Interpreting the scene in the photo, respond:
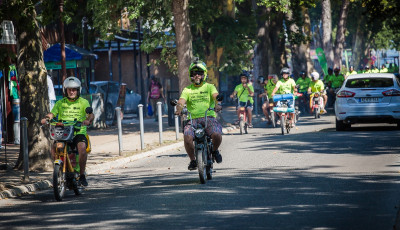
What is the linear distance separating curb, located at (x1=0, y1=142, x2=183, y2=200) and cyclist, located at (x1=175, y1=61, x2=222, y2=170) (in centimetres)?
264

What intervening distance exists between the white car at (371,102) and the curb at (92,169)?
15.3ft

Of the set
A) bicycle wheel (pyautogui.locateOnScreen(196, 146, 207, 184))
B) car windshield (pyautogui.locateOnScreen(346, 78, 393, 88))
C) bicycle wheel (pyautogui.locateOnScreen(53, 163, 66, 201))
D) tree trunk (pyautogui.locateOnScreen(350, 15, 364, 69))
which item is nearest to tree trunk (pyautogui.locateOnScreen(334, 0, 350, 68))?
tree trunk (pyautogui.locateOnScreen(350, 15, 364, 69))

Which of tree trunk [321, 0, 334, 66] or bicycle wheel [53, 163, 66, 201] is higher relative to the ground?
tree trunk [321, 0, 334, 66]

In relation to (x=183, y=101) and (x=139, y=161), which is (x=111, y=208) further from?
(x=139, y=161)

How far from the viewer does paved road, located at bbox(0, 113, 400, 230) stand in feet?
28.5

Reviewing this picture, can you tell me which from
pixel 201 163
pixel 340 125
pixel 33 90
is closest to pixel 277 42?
pixel 340 125

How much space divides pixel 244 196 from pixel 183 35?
1465 centimetres

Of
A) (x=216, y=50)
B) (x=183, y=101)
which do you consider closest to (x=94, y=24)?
(x=216, y=50)

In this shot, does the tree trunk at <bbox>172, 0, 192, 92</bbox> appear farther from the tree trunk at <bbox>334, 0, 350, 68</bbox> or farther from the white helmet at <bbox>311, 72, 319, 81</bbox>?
the tree trunk at <bbox>334, 0, 350, 68</bbox>

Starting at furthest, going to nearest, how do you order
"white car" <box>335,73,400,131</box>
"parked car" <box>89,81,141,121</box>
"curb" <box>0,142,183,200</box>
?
"parked car" <box>89,81,141,121</box> < "white car" <box>335,73,400,131</box> < "curb" <box>0,142,183,200</box>

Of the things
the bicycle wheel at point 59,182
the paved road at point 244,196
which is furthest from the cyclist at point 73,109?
the paved road at point 244,196

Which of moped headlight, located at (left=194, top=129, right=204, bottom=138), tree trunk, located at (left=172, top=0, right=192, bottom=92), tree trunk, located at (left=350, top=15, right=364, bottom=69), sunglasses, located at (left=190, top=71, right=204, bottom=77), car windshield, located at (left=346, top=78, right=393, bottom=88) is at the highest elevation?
tree trunk, located at (left=350, top=15, right=364, bottom=69)

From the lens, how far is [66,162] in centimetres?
1152

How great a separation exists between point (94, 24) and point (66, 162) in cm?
1599
